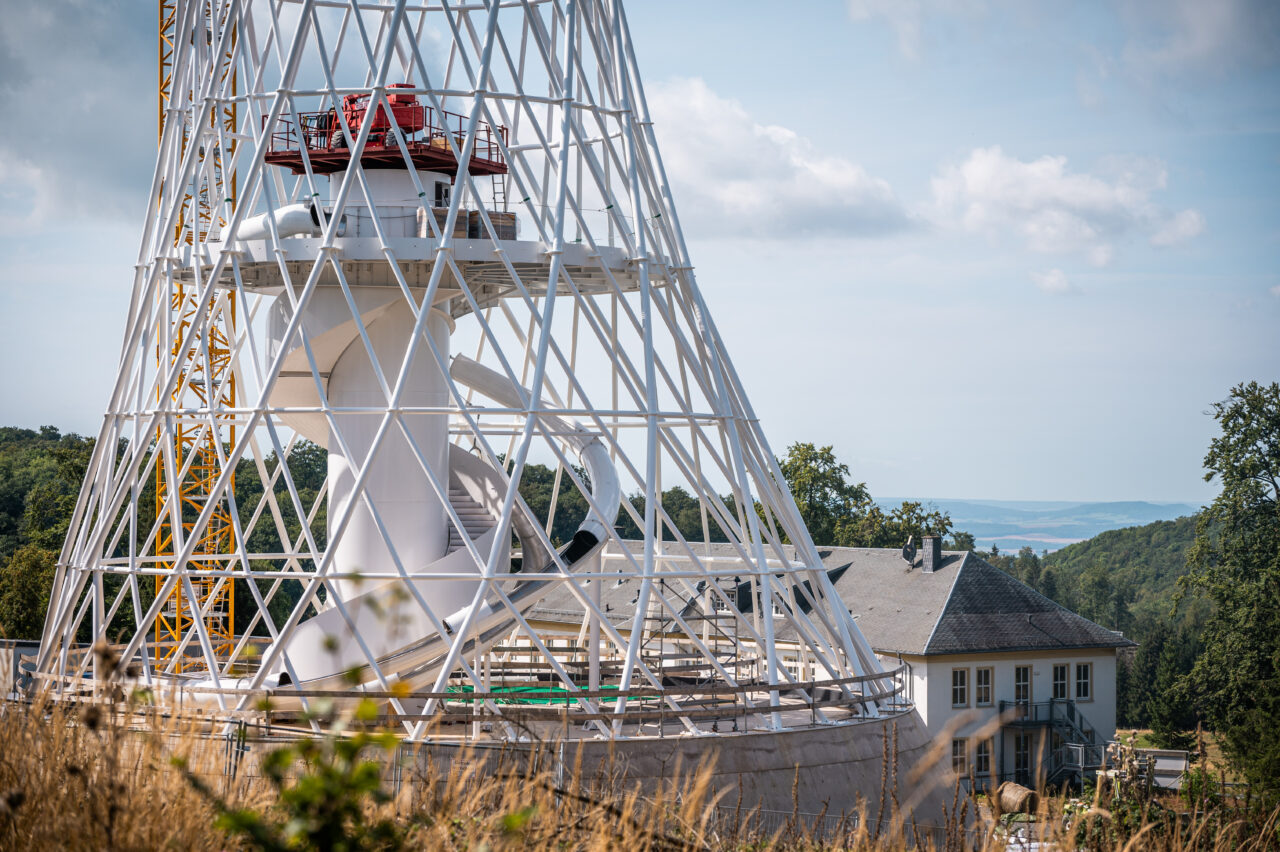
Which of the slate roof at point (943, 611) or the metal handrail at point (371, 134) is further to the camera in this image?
the slate roof at point (943, 611)

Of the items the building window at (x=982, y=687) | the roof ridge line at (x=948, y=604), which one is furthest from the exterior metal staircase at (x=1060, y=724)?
the roof ridge line at (x=948, y=604)

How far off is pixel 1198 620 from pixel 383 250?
10110 cm

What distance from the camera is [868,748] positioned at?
21.6m

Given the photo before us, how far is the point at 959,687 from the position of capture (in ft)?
176

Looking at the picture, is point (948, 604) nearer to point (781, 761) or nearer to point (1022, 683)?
point (1022, 683)

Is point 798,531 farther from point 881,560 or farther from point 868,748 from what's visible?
point 881,560

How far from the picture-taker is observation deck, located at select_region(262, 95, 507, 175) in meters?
25.0

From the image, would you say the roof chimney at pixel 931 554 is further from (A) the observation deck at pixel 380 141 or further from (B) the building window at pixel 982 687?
(A) the observation deck at pixel 380 141

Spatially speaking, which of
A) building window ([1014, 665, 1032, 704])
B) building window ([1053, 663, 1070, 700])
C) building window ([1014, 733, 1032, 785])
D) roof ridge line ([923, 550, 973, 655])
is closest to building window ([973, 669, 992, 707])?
building window ([1014, 665, 1032, 704])

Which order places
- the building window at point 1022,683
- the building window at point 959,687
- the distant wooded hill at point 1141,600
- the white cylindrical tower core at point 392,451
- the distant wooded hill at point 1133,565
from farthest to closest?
the distant wooded hill at point 1133,565 → the distant wooded hill at point 1141,600 → the building window at point 1022,683 → the building window at point 959,687 → the white cylindrical tower core at point 392,451

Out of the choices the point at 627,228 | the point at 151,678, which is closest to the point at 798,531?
the point at 627,228

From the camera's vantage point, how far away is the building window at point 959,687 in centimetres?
5341

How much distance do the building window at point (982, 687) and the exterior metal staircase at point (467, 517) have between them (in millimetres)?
32786

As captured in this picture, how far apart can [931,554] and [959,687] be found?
6588 millimetres
